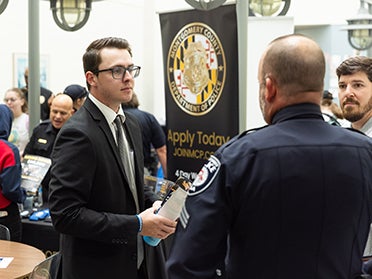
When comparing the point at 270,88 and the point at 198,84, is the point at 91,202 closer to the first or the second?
the point at 270,88

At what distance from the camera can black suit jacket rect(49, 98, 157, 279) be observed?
2.38 metres

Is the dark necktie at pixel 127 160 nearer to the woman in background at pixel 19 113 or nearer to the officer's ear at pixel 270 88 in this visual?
the officer's ear at pixel 270 88

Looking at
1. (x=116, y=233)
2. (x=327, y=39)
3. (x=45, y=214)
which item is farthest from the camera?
(x=327, y=39)

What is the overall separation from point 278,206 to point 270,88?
0.30 meters

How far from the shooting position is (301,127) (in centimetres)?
169

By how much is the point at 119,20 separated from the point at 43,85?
2005 mm

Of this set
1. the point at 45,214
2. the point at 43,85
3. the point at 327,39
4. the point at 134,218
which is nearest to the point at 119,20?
the point at 43,85

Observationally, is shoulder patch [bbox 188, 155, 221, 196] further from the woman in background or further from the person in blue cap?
the woman in background

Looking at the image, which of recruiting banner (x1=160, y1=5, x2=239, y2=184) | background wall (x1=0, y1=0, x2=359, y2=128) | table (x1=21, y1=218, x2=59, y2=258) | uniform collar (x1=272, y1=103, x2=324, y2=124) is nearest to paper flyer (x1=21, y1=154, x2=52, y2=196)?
table (x1=21, y1=218, x2=59, y2=258)

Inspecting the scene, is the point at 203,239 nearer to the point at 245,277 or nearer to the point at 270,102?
the point at 245,277

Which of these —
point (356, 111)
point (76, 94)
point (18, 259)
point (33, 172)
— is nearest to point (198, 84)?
point (356, 111)

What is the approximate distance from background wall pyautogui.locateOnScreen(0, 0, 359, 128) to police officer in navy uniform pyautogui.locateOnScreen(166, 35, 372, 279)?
6359 millimetres

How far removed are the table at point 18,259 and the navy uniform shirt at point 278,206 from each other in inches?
54.8

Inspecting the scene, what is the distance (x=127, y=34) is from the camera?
1080 cm
